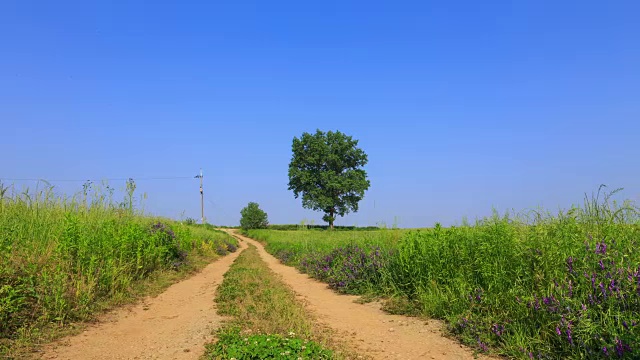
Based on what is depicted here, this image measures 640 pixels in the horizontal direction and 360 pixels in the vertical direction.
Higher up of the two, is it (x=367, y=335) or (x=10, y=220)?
(x=10, y=220)

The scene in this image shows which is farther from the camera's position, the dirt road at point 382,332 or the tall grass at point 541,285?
the dirt road at point 382,332

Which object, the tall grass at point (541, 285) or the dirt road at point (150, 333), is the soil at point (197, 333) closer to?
the dirt road at point (150, 333)

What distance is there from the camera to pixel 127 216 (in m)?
Answer: 13.3

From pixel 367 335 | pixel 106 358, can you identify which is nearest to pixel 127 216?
pixel 106 358

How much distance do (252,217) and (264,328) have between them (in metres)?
58.9

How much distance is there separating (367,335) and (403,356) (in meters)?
1.00

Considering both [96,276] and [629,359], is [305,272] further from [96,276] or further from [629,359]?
[629,359]

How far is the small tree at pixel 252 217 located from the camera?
207 feet

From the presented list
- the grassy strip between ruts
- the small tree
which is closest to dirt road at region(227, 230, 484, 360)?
the grassy strip between ruts

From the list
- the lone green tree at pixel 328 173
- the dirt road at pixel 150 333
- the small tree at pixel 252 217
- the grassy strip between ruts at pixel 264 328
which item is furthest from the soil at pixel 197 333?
the small tree at pixel 252 217

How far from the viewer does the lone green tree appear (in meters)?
50.9

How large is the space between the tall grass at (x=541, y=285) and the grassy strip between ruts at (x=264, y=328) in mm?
2196

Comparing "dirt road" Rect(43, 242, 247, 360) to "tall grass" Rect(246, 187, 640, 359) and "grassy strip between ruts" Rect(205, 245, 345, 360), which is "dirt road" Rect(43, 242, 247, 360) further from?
"tall grass" Rect(246, 187, 640, 359)

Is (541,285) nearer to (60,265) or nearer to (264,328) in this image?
(264,328)
